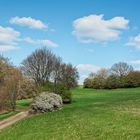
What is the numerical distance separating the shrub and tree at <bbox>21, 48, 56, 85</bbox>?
46258mm

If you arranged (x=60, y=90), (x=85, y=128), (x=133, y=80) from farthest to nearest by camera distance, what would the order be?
(x=133, y=80) < (x=60, y=90) < (x=85, y=128)

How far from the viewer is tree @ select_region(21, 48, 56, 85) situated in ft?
260

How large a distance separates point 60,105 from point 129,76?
2545 inches

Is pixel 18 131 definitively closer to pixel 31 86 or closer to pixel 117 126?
pixel 117 126

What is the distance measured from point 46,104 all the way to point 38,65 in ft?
158

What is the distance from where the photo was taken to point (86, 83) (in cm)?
10900

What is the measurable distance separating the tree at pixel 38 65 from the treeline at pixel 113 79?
848 inches

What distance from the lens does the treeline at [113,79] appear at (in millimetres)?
94812

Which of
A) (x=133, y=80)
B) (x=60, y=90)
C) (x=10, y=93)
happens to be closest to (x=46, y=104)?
(x=10, y=93)

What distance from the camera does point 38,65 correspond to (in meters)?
79.2

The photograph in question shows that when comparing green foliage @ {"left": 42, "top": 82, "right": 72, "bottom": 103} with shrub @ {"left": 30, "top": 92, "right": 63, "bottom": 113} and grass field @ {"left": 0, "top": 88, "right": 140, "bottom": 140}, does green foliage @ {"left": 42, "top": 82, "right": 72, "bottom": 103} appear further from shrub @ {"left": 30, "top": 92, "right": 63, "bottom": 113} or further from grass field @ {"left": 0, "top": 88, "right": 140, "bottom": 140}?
grass field @ {"left": 0, "top": 88, "right": 140, "bottom": 140}

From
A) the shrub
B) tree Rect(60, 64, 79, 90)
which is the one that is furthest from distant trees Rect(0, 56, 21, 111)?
tree Rect(60, 64, 79, 90)

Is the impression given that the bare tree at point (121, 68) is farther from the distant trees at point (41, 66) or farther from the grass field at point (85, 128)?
the grass field at point (85, 128)

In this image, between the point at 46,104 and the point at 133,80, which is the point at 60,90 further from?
the point at 133,80
